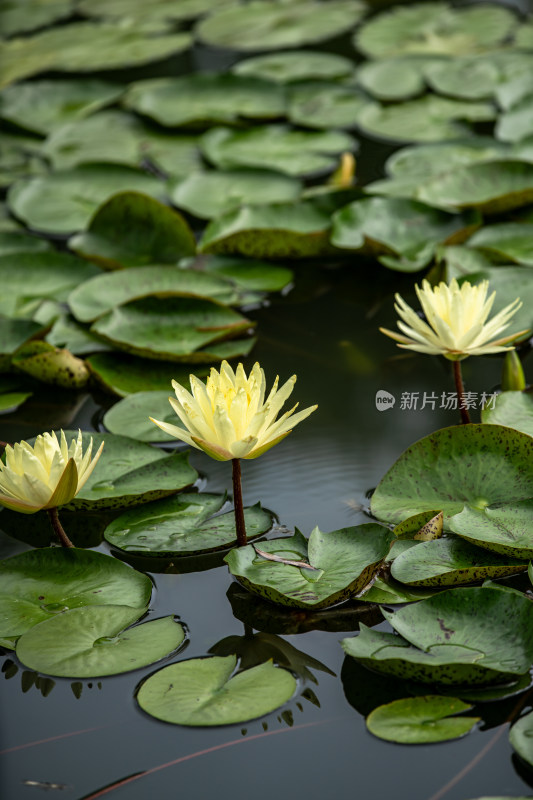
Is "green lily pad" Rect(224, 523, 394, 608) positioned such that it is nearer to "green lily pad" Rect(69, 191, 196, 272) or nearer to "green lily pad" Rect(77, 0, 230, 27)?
"green lily pad" Rect(69, 191, 196, 272)

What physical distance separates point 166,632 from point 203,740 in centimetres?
21

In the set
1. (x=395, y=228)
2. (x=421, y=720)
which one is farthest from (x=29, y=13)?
(x=421, y=720)

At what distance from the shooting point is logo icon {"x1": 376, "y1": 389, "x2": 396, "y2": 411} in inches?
78.3

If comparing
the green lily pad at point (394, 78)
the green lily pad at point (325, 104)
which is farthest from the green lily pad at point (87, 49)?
the green lily pad at point (394, 78)

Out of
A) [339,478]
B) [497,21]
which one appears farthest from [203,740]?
[497,21]

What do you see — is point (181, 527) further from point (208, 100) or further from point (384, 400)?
point (208, 100)

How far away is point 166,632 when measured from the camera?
1389mm

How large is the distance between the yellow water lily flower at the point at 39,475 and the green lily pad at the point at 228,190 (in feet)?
4.87

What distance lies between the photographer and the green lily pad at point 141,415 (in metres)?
1.88

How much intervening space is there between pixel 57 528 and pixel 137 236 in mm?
1283

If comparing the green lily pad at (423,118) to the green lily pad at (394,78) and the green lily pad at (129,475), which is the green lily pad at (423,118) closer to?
the green lily pad at (394,78)

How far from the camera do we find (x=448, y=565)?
143 cm

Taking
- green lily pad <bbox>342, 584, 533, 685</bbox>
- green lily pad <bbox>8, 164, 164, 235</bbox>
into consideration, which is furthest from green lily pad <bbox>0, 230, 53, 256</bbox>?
green lily pad <bbox>342, 584, 533, 685</bbox>

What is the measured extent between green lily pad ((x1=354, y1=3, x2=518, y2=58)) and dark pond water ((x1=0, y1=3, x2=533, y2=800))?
2424 mm
